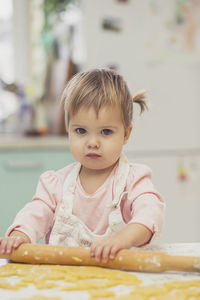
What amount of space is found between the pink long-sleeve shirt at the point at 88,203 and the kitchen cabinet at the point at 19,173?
3.64 ft

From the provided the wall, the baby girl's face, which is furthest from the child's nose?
the wall

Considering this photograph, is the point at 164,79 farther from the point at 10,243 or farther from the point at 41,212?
the point at 10,243

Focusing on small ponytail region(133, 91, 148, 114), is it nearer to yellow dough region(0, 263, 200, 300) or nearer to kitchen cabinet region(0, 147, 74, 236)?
yellow dough region(0, 263, 200, 300)

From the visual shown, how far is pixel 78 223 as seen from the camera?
95 cm

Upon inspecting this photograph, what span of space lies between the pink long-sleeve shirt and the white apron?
1 cm

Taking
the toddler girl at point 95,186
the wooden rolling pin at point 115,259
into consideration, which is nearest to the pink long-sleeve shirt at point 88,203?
the toddler girl at point 95,186

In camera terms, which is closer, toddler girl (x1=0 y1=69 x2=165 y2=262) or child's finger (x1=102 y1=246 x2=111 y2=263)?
child's finger (x1=102 y1=246 x2=111 y2=263)

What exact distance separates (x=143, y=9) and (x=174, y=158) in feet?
2.78

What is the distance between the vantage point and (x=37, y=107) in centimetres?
271

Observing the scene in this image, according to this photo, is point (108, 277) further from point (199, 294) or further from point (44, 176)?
point (44, 176)

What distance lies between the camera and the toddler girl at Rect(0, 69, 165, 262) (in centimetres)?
89

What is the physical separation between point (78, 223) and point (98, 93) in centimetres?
29

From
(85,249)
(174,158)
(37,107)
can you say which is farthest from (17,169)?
(85,249)

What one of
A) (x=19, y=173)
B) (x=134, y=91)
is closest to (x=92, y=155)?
(x=19, y=173)
